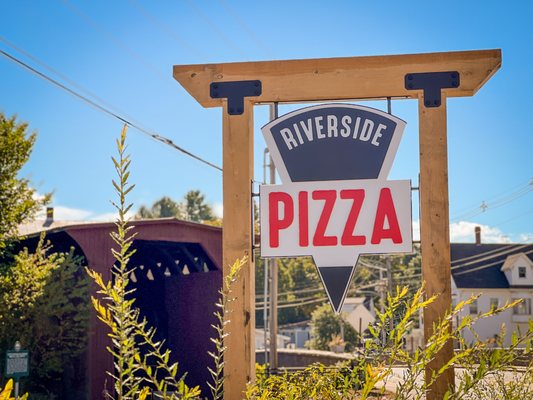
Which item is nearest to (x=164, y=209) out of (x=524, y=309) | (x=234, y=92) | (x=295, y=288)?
(x=295, y=288)

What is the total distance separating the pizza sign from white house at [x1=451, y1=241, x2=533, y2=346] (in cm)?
4067

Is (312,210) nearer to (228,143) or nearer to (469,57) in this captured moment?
(228,143)

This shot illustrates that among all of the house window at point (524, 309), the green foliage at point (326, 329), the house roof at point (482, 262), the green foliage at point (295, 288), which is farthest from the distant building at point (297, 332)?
the house window at point (524, 309)

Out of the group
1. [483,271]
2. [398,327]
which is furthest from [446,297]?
[483,271]

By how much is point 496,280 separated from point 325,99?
149ft

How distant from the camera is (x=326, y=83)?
564cm

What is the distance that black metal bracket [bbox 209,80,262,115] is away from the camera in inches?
225

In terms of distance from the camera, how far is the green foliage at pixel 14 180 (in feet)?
60.1

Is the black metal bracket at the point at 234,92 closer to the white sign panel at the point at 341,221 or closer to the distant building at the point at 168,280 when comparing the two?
the white sign panel at the point at 341,221

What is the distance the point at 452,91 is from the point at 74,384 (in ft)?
44.4

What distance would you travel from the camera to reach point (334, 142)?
5527mm

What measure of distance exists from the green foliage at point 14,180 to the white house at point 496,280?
32.3 metres

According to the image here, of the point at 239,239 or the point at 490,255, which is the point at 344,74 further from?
the point at 490,255

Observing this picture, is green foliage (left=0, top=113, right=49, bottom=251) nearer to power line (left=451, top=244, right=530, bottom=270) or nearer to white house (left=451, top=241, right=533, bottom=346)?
white house (left=451, top=241, right=533, bottom=346)
